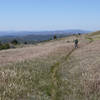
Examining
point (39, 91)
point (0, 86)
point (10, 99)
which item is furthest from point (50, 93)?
point (0, 86)

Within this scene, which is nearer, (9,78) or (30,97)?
(30,97)

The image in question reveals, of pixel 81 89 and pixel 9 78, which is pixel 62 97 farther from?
pixel 9 78

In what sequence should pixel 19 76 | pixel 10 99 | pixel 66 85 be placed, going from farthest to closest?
1. pixel 19 76
2. pixel 66 85
3. pixel 10 99

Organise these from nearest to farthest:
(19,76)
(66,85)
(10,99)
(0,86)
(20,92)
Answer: (10,99)
(20,92)
(0,86)
(66,85)
(19,76)

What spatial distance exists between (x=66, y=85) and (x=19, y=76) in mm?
4057

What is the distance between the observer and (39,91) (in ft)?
41.8

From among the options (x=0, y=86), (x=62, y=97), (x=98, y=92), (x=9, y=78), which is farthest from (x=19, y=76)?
(x=98, y=92)

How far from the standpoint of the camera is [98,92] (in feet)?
39.7

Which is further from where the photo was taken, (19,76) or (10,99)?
(19,76)

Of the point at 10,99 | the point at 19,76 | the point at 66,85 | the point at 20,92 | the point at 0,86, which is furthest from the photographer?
the point at 19,76

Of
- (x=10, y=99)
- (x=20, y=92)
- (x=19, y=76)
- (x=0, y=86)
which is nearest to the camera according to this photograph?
(x=10, y=99)

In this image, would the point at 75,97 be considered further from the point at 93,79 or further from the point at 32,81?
the point at 32,81

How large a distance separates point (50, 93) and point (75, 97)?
68.8 inches

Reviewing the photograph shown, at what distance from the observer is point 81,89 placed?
12.9 metres
